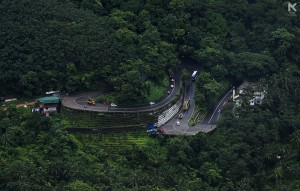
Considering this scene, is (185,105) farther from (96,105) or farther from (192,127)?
(96,105)

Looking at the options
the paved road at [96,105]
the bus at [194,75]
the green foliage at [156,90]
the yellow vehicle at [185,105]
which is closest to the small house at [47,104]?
the paved road at [96,105]

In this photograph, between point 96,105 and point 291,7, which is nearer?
point 96,105

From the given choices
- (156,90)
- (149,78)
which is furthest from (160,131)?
(149,78)

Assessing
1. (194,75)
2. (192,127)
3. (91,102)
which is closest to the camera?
(91,102)

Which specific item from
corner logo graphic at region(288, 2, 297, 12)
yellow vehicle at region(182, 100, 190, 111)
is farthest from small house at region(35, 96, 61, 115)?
corner logo graphic at region(288, 2, 297, 12)

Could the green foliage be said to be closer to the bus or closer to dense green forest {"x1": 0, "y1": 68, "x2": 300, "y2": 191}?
the bus

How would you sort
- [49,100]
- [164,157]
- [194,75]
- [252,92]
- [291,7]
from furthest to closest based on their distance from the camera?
[291,7]
[194,75]
[252,92]
[49,100]
[164,157]

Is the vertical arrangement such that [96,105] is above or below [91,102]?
below

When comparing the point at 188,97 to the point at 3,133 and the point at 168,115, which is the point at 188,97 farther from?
the point at 3,133
